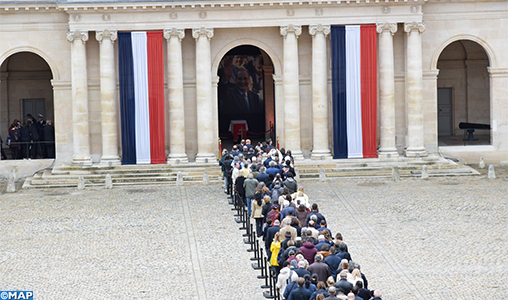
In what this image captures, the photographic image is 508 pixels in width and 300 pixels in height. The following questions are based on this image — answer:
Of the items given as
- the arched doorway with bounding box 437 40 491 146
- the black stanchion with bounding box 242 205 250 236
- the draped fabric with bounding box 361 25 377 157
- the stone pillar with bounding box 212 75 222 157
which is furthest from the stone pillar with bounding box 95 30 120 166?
the arched doorway with bounding box 437 40 491 146

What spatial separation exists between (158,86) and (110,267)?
1882 cm

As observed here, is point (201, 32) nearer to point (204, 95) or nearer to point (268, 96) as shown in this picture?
point (204, 95)

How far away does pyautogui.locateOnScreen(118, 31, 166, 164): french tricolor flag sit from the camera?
44906 millimetres

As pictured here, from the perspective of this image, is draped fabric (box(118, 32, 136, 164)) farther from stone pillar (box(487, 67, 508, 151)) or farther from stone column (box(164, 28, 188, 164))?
stone pillar (box(487, 67, 508, 151))

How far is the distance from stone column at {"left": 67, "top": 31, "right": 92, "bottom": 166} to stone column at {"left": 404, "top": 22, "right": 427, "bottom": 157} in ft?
52.1

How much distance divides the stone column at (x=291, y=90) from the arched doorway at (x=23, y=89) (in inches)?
629

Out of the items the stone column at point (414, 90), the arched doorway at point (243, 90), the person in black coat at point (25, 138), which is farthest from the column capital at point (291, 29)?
the person in black coat at point (25, 138)

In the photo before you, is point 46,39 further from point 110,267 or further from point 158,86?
point 110,267

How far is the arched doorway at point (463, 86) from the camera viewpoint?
2175 inches

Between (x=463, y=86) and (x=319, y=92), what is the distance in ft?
45.3

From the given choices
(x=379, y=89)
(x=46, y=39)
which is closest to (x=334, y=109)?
(x=379, y=89)

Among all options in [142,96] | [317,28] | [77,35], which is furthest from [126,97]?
[317,28]

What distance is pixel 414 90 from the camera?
150ft

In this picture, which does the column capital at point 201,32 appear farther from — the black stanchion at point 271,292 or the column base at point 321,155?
the black stanchion at point 271,292
